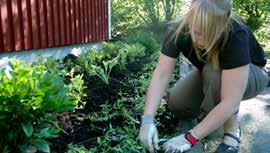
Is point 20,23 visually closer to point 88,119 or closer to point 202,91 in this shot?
point 88,119

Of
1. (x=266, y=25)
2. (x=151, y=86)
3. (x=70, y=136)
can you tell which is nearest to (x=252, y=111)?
(x=151, y=86)

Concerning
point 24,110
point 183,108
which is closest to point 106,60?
point 183,108

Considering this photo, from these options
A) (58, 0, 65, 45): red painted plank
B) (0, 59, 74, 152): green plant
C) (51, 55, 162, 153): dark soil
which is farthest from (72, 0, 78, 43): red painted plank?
(0, 59, 74, 152): green plant

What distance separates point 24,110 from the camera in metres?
2.12

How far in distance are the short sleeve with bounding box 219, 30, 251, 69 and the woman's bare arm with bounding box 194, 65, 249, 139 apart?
0.03 meters

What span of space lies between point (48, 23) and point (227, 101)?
12.5ft

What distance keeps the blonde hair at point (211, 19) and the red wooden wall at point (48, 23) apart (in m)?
2.90

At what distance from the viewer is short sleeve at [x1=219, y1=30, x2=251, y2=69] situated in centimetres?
221

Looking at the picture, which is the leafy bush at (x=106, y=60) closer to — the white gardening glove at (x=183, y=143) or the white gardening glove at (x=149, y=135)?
the white gardening glove at (x=149, y=135)

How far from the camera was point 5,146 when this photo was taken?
6.99 feet

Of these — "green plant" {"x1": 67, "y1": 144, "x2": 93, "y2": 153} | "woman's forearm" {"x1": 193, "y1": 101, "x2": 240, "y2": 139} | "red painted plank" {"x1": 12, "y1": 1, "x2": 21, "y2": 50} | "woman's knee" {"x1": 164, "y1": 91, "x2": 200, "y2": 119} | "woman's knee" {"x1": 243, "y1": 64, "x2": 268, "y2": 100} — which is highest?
"red painted plank" {"x1": 12, "y1": 1, "x2": 21, "y2": 50}

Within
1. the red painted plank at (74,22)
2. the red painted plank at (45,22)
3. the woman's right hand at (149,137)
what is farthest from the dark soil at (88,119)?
the red painted plank at (74,22)

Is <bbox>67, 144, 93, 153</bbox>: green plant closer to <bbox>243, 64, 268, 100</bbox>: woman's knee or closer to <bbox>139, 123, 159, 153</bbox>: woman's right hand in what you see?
<bbox>139, 123, 159, 153</bbox>: woman's right hand

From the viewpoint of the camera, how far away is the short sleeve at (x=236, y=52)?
221 centimetres
